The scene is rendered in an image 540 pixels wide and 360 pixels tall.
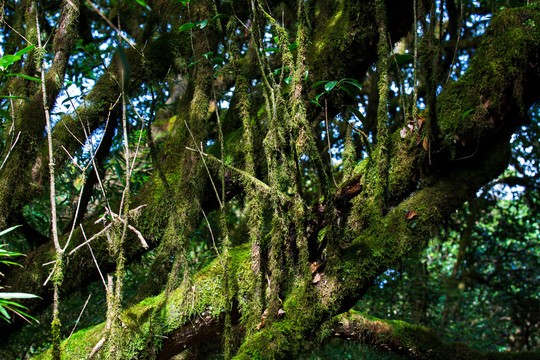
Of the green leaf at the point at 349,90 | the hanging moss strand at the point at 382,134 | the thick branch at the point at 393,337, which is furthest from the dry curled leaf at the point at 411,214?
the thick branch at the point at 393,337

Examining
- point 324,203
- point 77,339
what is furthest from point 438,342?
point 77,339

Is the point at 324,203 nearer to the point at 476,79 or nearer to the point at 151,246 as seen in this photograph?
the point at 476,79

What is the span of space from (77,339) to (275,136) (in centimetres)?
140

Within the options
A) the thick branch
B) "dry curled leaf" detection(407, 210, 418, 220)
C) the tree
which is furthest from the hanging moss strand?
the thick branch

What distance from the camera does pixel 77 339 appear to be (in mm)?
2113

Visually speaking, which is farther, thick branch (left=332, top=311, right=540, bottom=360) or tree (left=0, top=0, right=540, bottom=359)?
thick branch (left=332, top=311, right=540, bottom=360)

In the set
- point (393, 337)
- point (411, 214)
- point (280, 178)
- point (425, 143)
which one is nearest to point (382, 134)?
point (425, 143)

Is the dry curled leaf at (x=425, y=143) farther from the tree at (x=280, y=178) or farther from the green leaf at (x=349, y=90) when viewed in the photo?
the green leaf at (x=349, y=90)

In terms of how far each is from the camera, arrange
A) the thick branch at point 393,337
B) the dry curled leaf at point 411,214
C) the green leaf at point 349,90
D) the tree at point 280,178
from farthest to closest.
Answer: the thick branch at point 393,337 → the green leaf at point 349,90 → the dry curled leaf at point 411,214 → the tree at point 280,178

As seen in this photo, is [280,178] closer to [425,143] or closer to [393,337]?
[425,143]

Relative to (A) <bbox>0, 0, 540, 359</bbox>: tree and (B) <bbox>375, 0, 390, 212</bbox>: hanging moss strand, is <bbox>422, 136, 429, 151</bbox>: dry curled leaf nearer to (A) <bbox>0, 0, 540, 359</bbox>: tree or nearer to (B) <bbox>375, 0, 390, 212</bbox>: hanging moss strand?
(A) <bbox>0, 0, 540, 359</bbox>: tree

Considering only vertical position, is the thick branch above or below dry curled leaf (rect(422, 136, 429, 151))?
below

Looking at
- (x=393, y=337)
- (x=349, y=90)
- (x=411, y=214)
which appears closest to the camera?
(x=411, y=214)

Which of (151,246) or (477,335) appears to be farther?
(477,335)
